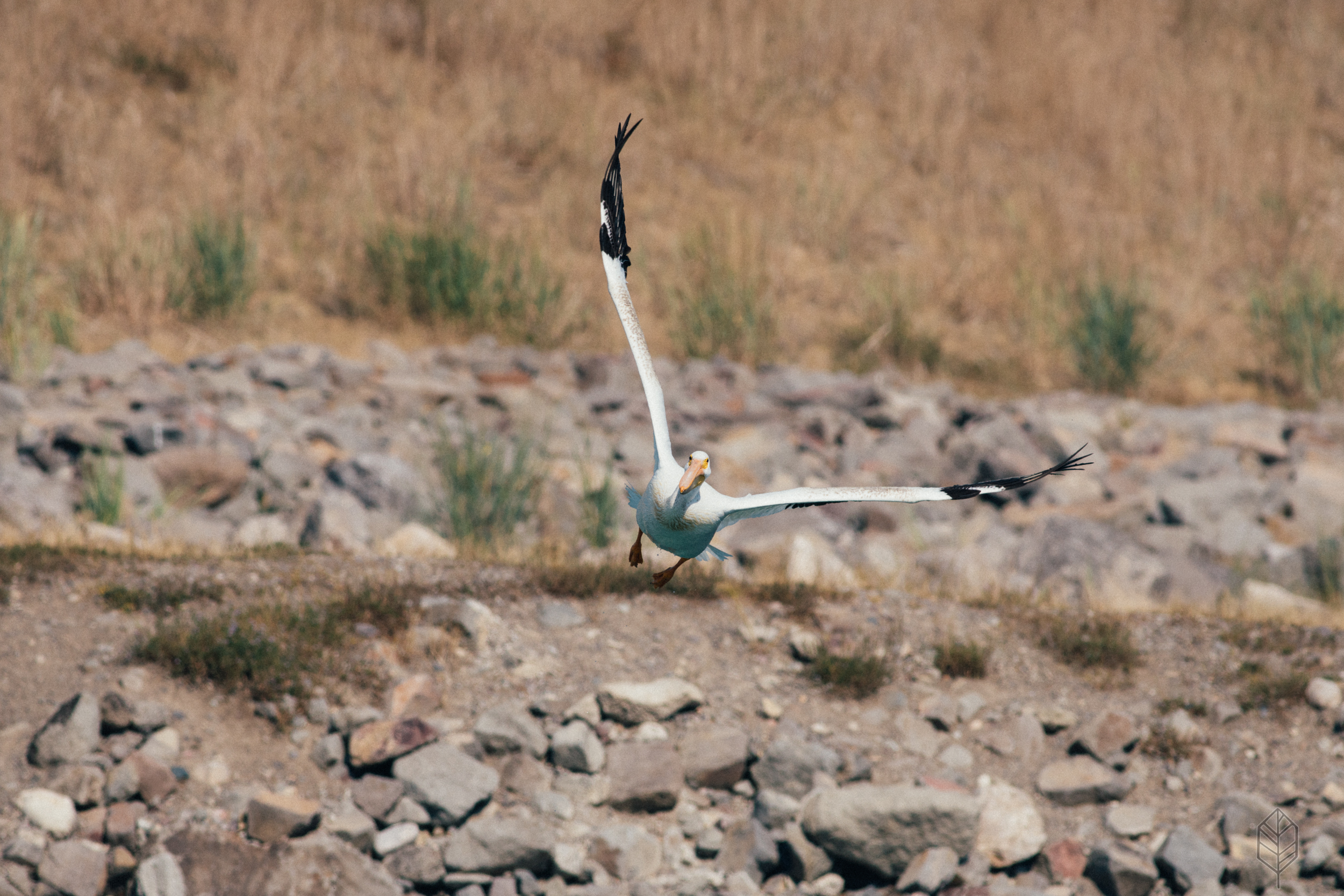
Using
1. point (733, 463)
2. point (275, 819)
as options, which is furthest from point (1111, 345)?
point (275, 819)

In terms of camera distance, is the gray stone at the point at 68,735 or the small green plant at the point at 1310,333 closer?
the gray stone at the point at 68,735

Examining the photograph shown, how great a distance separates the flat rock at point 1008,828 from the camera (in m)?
6.51

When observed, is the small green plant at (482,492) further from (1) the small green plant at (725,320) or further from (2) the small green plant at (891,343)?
(2) the small green plant at (891,343)

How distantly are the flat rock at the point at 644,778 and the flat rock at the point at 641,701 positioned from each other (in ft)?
0.70

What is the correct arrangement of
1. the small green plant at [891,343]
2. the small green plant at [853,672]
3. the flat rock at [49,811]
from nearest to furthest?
1. the flat rock at [49,811]
2. the small green plant at [853,672]
3. the small green plant at [891,343]

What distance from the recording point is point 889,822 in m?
6.24

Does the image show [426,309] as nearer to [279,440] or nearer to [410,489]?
[279,440]

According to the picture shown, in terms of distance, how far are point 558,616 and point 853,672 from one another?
1840 millimetres

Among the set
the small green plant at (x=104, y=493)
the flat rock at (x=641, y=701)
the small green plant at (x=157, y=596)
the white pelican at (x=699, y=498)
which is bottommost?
the flat rock at (x=641, y=701)

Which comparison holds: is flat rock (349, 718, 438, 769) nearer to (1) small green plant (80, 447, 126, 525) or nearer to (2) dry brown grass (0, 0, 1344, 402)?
(1) small green plant (80, 447, 126, 525)

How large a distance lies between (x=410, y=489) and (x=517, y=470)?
108 cm

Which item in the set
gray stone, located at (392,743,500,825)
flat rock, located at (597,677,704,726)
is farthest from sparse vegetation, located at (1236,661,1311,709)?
gray stone, located at (392,743,500,825)

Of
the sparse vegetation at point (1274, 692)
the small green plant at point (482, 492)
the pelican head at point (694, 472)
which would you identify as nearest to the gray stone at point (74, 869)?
the small green plant at point (482, 492)

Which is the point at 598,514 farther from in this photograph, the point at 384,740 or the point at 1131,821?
the point at 1131,821
